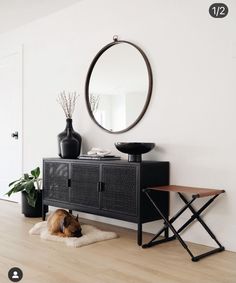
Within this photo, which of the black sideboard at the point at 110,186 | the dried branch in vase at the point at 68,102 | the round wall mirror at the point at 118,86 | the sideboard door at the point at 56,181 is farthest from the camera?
the dried branch in vase at the point at 68,102

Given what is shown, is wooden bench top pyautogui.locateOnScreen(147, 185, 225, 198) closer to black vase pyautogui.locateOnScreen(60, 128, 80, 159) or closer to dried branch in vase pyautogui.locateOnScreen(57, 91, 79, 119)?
black vase pyautogui.locateOnScreen(60, 128, 80, 159)

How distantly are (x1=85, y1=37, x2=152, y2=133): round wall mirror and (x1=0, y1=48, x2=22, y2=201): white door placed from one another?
140 centimetres

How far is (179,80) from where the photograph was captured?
10.4 ft

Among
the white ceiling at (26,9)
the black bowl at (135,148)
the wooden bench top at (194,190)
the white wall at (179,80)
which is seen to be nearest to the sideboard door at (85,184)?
the black bowl at (135,148)

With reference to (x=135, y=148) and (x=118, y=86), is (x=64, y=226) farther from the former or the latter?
(x=118, y=86)

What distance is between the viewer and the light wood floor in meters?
2.26

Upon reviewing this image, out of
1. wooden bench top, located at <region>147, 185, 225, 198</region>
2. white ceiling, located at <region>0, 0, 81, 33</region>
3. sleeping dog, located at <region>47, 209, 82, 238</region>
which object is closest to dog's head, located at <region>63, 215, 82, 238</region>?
sleeping dog, located at <region>47, 209, 82, 238</region>

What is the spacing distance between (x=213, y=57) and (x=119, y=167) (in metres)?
1.15

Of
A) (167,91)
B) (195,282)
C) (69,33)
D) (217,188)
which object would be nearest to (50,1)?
(69,33)

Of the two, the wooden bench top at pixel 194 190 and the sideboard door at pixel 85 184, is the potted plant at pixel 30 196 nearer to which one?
the sideboard door at pixel 85 184

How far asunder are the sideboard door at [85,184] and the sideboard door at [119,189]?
0.09 meters

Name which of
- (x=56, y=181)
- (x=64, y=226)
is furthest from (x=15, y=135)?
(x=64, y=226)

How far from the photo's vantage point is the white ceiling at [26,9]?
405 cm

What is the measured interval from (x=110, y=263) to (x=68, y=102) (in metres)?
2.14
